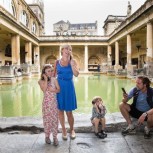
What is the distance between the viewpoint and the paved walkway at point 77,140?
4.04m

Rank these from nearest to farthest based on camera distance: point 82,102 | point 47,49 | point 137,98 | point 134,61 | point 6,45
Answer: point 137,98, point 82,102, point 6,45, point 134,61, point 47,49

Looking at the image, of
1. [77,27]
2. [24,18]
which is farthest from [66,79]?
[77,27]

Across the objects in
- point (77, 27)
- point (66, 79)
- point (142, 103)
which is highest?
point (77, 27)

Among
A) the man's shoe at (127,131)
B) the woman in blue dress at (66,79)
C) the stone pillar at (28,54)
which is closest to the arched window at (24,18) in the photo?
the stone pillar at (28,54)

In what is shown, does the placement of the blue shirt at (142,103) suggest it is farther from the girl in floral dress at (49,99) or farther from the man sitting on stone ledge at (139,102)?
the girl in floral dress at (49,99)

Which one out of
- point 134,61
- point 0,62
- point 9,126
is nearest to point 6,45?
point 0,62

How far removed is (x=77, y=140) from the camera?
451cm

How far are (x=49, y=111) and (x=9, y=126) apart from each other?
1.27 metres

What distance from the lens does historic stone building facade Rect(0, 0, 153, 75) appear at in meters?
22.1

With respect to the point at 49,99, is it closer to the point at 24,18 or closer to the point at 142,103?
the point at 142,103

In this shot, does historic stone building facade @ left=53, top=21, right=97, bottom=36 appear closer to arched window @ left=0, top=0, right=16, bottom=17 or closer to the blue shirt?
arched window @ left=0, top=0, right=16, bottom=17

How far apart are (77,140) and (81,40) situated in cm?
3808

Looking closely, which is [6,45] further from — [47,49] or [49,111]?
[49,111]

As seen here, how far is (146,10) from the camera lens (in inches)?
793
